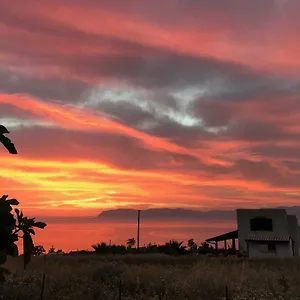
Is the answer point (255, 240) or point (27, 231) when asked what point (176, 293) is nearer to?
point (27, 231)

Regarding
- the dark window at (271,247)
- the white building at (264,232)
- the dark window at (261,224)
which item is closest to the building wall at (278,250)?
the white building at (264,232)

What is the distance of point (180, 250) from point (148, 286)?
1712 inches

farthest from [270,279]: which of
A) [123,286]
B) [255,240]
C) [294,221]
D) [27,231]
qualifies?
[294,221]

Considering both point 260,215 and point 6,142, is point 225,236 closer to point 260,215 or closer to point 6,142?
point 260,215

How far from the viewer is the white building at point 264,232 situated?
174 feet

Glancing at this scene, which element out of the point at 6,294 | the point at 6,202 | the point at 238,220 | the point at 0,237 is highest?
the point at 238,220

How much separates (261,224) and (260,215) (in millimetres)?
1266

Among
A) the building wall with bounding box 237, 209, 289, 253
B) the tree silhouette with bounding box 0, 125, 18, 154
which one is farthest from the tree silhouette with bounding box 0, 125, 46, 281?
the building wall with bounding box 237, 209, 289, 253

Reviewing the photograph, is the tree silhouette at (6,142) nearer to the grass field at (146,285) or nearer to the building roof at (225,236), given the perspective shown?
the grass field at (146,285)

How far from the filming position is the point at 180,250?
5988cm

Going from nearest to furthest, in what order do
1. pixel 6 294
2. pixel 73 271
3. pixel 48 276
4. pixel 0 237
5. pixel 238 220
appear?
pixel 0 237, pixel 6 294, pixel 48 276, pixel 73 271, pixel 238 220

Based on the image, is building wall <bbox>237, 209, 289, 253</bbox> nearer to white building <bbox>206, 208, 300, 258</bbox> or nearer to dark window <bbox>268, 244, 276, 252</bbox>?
white building <bbox>206, 208, 300, 258</bbox>

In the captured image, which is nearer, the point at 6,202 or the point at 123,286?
the point at 6,202

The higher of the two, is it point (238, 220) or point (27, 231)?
point (238, 220)
